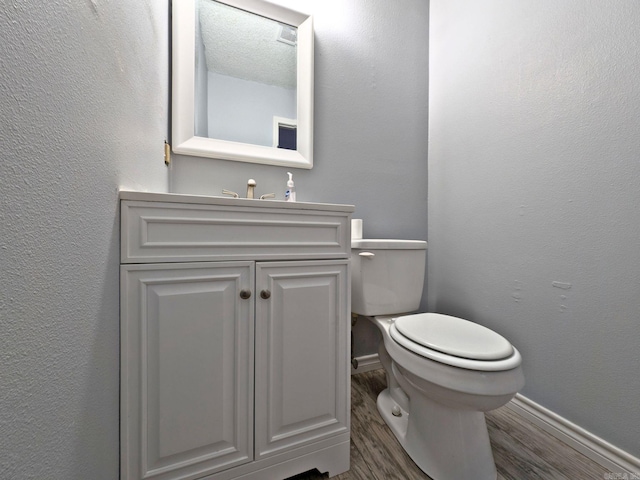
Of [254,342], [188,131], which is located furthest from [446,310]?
[188,131]

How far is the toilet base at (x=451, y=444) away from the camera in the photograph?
0.81 m

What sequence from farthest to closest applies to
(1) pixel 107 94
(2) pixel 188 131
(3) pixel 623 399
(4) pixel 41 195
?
(2) pixel 188 131 < (3) pixel 623 399 < (1) pixel 107 94 < (4) pixel 41 195

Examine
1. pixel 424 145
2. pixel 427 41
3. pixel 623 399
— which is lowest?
pixel 623 399

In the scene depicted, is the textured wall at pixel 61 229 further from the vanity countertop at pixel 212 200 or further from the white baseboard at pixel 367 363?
the white baseboard at pixel 367 363

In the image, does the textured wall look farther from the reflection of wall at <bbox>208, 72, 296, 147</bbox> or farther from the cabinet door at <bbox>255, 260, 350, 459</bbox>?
the reflection of wall at <bbox>208, 72, 296, 147</bbox>

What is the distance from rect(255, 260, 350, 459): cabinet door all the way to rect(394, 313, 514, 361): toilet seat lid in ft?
0.82

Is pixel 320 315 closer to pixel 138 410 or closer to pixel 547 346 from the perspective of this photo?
pixel 138 410

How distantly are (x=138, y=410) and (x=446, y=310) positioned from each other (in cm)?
143

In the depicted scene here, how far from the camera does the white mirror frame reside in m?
1.12

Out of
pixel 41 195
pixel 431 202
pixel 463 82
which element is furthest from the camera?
pixel 431 202

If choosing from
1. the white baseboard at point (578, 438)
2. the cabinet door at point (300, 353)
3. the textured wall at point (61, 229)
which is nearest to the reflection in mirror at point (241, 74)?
the textured wall at point (61, 229)

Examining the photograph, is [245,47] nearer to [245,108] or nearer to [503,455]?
[245,108]

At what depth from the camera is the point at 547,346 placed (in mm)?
1033

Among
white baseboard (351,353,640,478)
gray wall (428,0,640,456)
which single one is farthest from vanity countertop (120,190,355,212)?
white baseboard (351,353,640,478)
